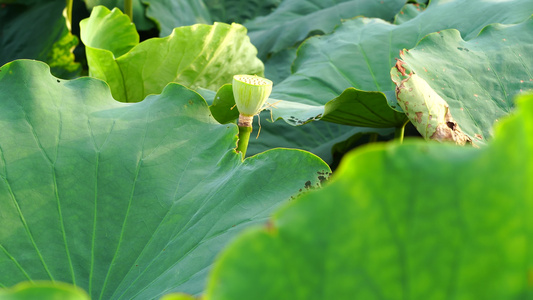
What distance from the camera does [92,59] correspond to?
144cm

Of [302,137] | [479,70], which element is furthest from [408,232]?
[302,137]

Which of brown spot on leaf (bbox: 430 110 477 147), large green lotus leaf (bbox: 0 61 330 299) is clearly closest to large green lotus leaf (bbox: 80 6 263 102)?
large green lotus leaf (bbox: 0 61 330 299)

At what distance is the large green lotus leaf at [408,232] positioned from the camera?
41cm

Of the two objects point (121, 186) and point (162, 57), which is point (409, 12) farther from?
point (121, 186)

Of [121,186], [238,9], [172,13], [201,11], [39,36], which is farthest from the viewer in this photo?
[238,9]

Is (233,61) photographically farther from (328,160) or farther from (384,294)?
(384,294)

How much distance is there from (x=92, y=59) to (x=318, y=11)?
125 centimetres

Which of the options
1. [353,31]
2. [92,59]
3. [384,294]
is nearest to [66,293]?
[384,294]

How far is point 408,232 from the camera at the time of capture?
419 millimetres

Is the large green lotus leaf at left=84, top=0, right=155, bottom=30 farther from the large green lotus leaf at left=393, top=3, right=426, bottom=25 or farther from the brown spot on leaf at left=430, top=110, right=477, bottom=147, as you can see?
the brown spot on leaf at left=430, top=110, right=477, bottom=147

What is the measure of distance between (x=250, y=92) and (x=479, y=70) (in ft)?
1.76

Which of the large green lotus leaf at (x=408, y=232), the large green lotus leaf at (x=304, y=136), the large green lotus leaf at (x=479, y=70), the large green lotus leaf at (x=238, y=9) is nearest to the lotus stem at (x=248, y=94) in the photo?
the large green lotus leaf at (x=479, y=70)

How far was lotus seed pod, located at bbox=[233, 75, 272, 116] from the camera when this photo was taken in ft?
3.39

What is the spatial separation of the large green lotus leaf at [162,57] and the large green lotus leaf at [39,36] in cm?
56
